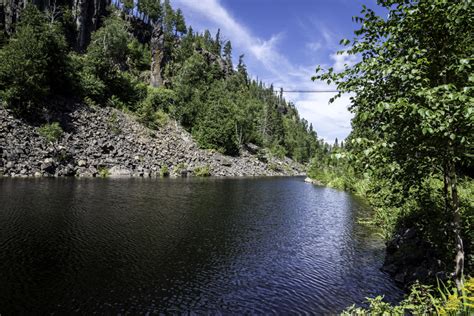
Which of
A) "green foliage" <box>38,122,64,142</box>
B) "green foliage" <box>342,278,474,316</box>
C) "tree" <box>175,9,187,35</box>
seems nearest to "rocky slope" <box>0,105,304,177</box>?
"green foliage" <box>38,122,64,142</box>

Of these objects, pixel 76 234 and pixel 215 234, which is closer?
pixel 76 234

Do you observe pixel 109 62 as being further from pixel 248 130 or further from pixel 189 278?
pixel 189 278

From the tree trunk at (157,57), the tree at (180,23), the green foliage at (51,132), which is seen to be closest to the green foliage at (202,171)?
the green foliage at (51,132)

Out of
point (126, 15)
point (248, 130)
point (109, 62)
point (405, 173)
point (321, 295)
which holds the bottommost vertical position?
point (321, 295)

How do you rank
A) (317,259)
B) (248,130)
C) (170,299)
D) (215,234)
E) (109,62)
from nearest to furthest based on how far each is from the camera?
(170,299), (317,259), (215,234), (109,62), (248,130)

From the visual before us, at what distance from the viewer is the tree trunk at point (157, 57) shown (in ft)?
382

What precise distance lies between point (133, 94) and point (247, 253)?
82043 mm

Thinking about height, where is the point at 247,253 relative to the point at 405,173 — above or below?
below

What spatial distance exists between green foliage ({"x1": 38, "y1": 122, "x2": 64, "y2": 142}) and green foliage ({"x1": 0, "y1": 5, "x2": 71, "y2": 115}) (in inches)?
177

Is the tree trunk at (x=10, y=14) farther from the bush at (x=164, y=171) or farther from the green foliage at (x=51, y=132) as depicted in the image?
the bush at (x=164, y=171)

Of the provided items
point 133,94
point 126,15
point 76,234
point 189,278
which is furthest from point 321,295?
point 126,15

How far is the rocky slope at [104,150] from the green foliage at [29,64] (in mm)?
3960

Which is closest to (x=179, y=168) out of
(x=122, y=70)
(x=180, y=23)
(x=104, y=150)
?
(x=104, y=150)

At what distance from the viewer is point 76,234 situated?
21.6 meters
